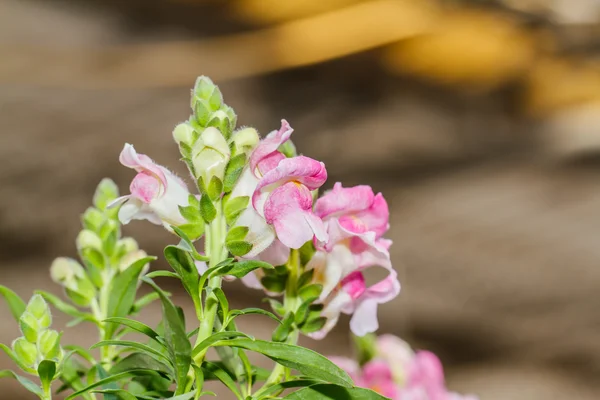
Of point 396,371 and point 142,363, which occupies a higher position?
point 396,371

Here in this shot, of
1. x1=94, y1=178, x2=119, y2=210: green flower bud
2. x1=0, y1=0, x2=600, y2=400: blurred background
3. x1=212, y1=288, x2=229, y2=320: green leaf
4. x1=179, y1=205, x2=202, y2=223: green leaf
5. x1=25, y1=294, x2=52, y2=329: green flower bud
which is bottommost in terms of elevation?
x1=25, y1=294, x2=52, y2=329: green flower bud

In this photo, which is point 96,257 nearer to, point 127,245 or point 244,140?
point 127,245

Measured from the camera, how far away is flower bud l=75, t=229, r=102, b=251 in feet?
1.76

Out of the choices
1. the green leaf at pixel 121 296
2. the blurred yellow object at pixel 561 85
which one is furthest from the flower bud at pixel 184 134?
the blurred yellow object at pixel 561 85

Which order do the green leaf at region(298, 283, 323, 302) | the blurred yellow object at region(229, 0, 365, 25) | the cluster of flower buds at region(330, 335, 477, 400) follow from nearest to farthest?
the green leaf at region(298, 283, 323, 302) < the cluster of flower buds at region(330, 335, 477, 400) < the blurred yellow object at region(229, 0, 365, 25)

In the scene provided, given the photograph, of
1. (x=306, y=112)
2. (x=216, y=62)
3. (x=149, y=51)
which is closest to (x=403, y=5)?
(x=306, y=112)

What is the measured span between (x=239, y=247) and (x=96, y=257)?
18 centimetres

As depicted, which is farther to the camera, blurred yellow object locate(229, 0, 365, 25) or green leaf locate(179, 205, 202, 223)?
blurred yellow object locate(229, 0, 365, 25)

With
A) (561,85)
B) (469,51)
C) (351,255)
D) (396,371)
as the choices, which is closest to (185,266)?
(351,255)

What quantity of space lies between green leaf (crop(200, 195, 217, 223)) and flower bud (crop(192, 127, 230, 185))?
13mm

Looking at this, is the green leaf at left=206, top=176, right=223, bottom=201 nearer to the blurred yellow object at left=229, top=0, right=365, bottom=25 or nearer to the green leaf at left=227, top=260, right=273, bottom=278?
the green leaf at left=227, top=260, right=273, bottom=278

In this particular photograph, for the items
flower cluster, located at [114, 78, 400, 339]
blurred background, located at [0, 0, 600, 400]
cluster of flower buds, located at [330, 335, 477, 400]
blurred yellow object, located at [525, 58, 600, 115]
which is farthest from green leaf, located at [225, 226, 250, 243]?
blurred yellow object, located at [525, 58, 600, 115]

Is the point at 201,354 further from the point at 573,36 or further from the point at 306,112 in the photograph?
the point at 573,36

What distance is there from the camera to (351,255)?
52 cm
